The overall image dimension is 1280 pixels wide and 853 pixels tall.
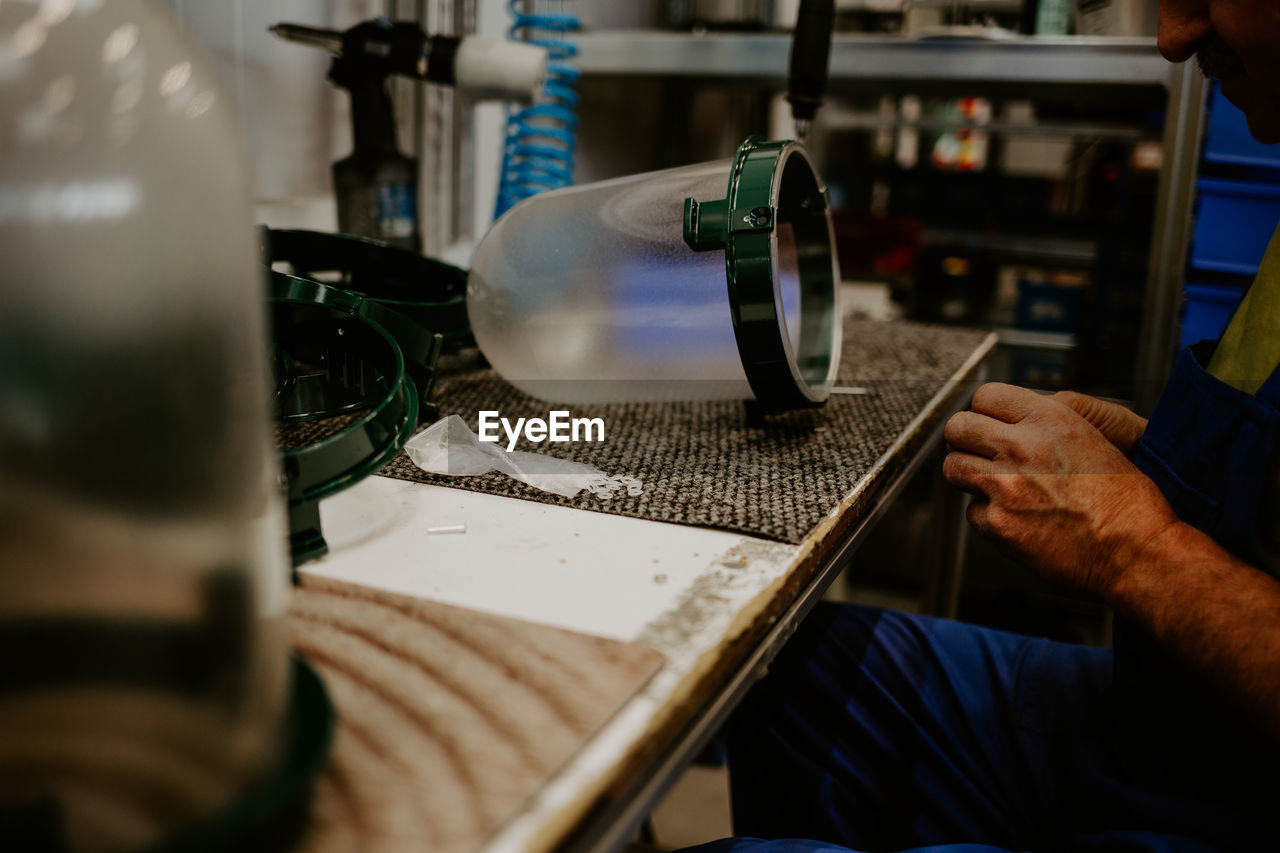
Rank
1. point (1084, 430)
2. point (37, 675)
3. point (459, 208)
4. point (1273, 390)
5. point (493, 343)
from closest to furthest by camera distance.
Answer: point (37, 675), point (1273, 390), point (1084, 430), point (493, 343), point (459, 208)

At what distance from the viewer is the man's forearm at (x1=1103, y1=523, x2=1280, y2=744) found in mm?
569

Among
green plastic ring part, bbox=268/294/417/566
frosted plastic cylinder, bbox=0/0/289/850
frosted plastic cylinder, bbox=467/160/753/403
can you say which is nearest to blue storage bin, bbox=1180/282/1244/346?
frosted plastic cylinder, bbox=467/160/753/403

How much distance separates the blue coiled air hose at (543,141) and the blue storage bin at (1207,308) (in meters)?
0.96

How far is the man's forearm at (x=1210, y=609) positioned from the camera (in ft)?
1.87

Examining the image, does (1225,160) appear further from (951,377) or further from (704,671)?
(704,671)

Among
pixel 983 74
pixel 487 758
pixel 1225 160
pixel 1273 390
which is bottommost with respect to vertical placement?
pixel 487 758

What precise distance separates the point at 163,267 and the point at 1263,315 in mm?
767

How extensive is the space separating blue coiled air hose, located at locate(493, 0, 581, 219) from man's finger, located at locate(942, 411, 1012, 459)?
0.71 m

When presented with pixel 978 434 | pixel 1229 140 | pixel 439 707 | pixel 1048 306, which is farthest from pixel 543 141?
pixel 1048 306

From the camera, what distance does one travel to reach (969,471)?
76cm

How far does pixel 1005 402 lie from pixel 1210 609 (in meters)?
0.23

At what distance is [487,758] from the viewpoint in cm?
37

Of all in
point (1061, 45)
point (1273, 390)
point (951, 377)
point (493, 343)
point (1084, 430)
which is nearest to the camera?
point (1273, 390)

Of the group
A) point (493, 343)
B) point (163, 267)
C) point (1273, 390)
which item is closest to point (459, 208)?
point (493, 343)
